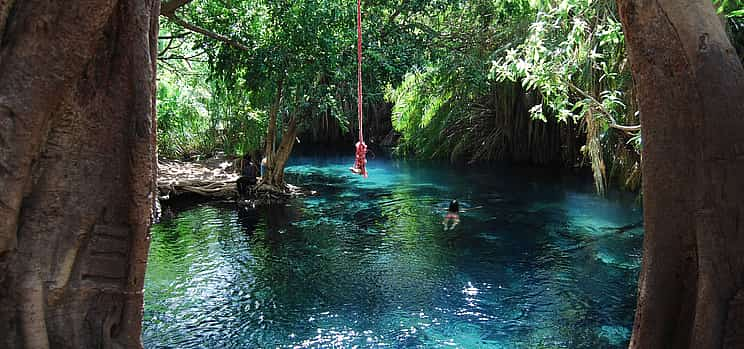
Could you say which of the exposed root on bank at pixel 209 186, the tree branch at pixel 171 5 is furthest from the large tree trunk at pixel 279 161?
the tree branch at pixel 171 5

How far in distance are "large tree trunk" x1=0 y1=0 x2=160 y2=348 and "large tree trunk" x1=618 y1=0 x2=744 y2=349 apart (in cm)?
241

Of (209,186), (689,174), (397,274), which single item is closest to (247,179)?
(209,186)

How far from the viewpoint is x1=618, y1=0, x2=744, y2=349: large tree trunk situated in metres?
2.91

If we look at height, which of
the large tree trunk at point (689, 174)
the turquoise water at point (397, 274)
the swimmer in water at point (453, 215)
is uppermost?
the large tree trunk at point (689, 174)

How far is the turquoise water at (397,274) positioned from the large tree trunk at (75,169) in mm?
3078

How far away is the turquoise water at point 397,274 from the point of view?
6379 millimetres

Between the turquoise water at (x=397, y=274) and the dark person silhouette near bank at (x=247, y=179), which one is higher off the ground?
the dark person silhouette near bank at (x=247, y=179)

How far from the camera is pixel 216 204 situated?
43.9 feet

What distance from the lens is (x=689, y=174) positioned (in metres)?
3.06

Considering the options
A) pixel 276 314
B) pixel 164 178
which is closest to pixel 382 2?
pixel 164 178

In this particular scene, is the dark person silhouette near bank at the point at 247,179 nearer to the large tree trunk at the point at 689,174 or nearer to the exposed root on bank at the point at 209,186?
the exposed root on bank at the point at 209,186

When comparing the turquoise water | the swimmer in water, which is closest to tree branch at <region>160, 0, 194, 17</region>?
the turquoise water

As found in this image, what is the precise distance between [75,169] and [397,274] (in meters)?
5.72

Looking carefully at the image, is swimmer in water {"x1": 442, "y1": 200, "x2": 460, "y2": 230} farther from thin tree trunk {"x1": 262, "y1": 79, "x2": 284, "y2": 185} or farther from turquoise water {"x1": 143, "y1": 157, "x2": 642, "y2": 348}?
thin tree trunk {"x1": 262, "y1": 79, "x2": 284, "y2": 185}
